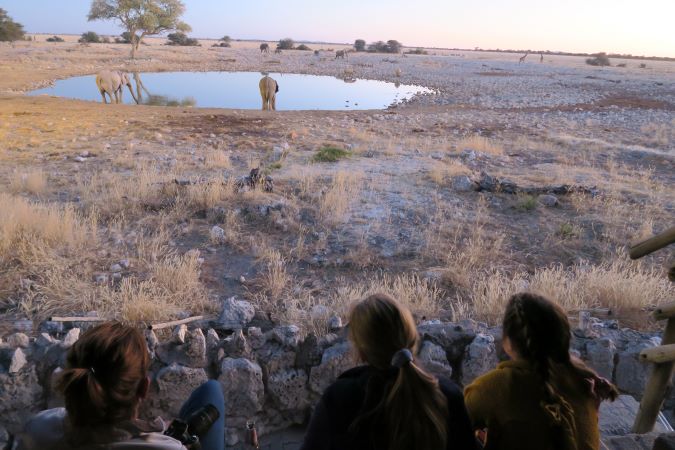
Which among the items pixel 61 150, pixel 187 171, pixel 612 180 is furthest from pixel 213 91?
pixel 612 180

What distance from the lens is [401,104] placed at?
20.6 m

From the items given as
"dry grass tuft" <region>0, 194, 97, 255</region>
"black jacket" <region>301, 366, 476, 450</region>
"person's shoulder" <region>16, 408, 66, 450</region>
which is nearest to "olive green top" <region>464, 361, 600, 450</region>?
"black jacket" <region>301, 366, 476, 450</region>

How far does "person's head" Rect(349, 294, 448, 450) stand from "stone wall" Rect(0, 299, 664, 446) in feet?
4.85

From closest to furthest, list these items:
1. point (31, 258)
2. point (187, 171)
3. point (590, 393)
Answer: point (590, 393)
point (31, 258)
point (187, 171)

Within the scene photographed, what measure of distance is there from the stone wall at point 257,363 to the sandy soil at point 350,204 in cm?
51

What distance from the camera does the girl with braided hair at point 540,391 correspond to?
1961 millimetres

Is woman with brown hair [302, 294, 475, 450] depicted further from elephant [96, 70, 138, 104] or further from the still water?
the still water

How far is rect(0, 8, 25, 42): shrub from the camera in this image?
3853 centimetres

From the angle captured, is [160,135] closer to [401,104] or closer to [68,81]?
[401,104]

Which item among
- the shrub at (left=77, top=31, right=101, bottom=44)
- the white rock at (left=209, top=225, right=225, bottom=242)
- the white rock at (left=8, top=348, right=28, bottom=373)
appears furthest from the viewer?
the shrub at (left=77, top=31, right=101, bottom=44)

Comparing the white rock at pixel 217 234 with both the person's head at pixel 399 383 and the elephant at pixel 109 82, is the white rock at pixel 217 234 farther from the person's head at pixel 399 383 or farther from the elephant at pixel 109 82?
the elephant at pixel 109 82

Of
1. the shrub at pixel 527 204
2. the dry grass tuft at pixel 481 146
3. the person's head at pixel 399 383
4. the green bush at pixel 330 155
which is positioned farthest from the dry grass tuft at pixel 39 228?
the dry grass tuft at pixel 481 146

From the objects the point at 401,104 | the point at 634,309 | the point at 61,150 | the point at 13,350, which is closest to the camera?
the point at 13,350

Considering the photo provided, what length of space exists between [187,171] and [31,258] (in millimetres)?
3900
